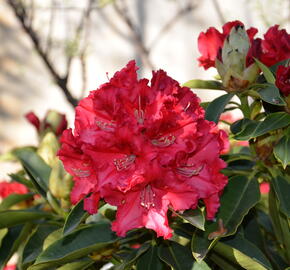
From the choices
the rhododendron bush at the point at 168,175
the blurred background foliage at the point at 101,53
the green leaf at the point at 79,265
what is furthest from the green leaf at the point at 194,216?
the blurred background foliage at the point at 101,53

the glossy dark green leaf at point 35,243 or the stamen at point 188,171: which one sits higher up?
the stamen at point 188,171

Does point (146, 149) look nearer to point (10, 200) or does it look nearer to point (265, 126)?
point (265, 126)

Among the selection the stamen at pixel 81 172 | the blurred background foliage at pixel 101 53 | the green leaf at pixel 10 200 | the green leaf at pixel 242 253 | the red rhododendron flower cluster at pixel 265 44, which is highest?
the blurred background foliage at pixel 101 53

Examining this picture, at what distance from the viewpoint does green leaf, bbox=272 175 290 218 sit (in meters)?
0.81

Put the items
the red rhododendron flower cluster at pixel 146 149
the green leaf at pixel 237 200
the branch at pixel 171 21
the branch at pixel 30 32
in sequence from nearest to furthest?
the red rhododendron flower cluster at pixel 146 149
the green leaf at pixel 237 200
the branch at pixel 30 32
the branch at pixel 171 21

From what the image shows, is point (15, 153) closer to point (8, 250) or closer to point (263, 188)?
point (8, 250)

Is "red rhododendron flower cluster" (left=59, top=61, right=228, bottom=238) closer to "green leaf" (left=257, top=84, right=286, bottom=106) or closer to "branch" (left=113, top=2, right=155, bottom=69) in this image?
"green leaf" (left=257, top=84, right=286, bottom=106)

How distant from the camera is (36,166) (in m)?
1.02

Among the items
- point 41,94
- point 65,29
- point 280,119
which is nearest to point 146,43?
point 65,29

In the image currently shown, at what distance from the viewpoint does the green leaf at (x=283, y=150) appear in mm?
760

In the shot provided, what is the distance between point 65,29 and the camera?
351 centimetres

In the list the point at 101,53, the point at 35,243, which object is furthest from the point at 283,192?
the point at 101,53

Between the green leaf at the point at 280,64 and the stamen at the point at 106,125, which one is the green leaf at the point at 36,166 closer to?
the stamen at the point at 106,125

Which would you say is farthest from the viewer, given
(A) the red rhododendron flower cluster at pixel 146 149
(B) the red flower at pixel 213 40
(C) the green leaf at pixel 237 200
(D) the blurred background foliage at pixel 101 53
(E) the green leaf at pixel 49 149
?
(D) the blurred background foliage at pixel 101 53
